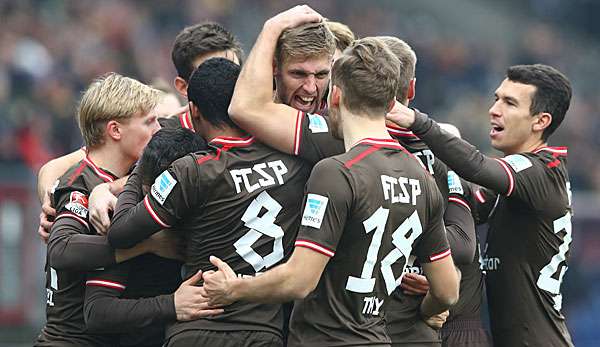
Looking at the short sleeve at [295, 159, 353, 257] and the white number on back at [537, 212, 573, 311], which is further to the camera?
the white number on back at [537, 212, 573, 311]

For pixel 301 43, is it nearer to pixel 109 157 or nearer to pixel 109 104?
pixel 109 104

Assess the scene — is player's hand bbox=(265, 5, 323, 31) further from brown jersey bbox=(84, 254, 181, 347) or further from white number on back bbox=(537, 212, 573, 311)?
white number on back bbox=(537, 212, 573, 311)

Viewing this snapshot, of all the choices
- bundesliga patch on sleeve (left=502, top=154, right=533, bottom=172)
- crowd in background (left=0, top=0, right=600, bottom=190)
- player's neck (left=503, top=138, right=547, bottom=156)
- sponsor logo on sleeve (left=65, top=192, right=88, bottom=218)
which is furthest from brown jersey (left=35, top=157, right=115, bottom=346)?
crowd in background (left=0, top=0, right=600, bottom=190)

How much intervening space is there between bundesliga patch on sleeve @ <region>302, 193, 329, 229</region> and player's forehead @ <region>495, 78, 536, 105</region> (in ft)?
7.07

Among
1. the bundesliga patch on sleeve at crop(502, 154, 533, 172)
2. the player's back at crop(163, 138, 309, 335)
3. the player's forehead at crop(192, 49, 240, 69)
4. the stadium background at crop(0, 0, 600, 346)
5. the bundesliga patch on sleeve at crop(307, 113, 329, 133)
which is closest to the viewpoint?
the player's back at crop(163, 138, 309, 335)

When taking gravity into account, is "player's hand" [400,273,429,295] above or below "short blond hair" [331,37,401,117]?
below

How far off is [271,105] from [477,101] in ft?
47.1

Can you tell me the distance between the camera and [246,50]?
58.1 ft

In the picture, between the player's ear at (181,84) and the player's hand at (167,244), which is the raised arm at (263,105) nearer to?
the player's hand at (167,244)

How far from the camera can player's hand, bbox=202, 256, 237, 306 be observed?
5.17 meters

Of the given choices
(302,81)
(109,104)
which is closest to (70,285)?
(109,104)

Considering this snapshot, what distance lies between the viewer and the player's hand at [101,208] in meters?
5.52

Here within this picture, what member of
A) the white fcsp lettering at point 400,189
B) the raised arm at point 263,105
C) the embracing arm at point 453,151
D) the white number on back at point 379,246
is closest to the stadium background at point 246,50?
the raised arm at point 263,105

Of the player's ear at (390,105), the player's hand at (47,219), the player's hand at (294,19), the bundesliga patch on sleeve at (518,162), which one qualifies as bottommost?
the player's hand at (47,219)
